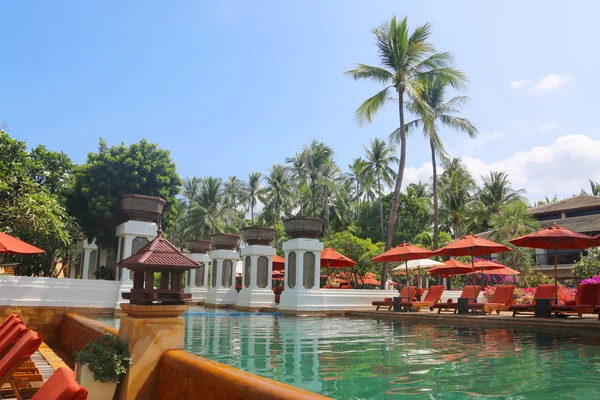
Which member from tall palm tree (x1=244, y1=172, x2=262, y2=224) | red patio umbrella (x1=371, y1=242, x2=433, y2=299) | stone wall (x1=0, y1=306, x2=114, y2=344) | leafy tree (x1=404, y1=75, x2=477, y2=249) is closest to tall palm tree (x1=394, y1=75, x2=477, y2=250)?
leafy tree (x1=404, y1=75, x2=477, y2=249)

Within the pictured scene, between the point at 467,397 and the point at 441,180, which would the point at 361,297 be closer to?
the point at 467,397

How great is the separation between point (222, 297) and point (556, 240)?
1382cm

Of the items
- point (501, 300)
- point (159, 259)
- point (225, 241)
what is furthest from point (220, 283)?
point (159, 259)

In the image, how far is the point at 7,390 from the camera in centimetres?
469

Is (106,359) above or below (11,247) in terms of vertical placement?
below

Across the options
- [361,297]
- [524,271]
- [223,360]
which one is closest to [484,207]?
[524,271]

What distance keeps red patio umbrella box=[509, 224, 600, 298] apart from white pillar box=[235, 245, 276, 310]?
32.6 feet

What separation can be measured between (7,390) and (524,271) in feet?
91.9

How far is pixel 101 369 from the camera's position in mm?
4523

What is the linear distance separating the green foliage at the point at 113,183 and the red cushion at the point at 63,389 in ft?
48.6

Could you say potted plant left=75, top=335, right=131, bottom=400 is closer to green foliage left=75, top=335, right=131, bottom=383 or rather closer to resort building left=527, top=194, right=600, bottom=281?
green foliage left=75, top=335, right=131, bottom=383

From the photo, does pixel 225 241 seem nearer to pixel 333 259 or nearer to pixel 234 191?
pixel 333 259

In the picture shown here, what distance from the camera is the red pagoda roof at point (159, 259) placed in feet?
16.2

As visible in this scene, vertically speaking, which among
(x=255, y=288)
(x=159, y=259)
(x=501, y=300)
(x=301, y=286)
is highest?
(x=159, y=259)
